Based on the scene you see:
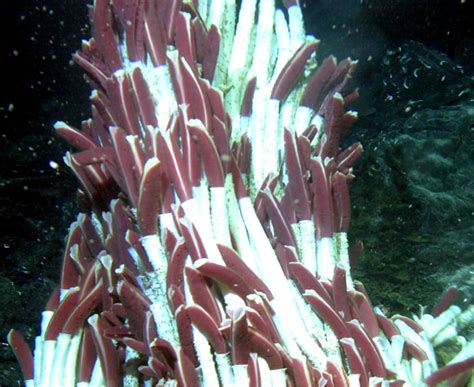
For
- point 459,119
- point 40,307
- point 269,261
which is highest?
point 459,119

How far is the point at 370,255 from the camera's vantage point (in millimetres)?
3852

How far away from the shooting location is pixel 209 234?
219 centimetres

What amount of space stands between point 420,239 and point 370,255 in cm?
44

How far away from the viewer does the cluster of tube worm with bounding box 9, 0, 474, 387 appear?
6.78 feet

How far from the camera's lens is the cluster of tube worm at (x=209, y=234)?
207 centimetres

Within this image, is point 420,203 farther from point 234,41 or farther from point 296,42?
point 234,41

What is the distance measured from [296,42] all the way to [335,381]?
94.0 inches

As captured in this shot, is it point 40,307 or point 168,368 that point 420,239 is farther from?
point 40,307

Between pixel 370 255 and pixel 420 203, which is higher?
pixel 420 203

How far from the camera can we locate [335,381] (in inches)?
79.8

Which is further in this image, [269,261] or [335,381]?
[269,261]

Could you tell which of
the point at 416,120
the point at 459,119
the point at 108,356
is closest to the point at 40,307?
the point at 108,356

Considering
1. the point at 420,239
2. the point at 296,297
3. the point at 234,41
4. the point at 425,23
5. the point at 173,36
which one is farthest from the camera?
the point at 425,23

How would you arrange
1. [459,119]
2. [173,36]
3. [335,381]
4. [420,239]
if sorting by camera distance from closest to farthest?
[335,381]
[173,36]
[420,239]
[459,119]
